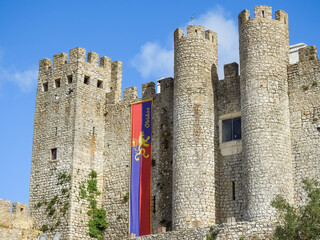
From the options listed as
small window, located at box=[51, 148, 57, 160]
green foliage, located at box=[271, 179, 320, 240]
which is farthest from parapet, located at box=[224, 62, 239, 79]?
green foliage, located at box=[271, 179, 320, 240]

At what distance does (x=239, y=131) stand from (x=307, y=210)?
9.14 metres

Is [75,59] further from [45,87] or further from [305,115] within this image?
[305,115]

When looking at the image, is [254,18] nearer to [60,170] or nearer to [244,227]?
[244,227]

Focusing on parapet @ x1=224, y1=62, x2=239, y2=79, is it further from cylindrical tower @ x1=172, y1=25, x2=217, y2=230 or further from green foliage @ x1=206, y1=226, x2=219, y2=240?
green foliage @ x1=206, y1=226, x2=219, y2=240

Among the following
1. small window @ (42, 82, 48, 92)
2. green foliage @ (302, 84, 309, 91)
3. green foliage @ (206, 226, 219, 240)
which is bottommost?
green foliage @ (206, 226, 219, 240)

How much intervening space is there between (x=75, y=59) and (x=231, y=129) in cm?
899

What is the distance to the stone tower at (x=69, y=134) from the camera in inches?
1209

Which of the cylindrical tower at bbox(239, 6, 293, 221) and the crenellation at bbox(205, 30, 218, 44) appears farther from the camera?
the crenellation at bbox(205, 30, 218, 44)

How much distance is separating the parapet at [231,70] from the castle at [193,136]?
0.16 feet

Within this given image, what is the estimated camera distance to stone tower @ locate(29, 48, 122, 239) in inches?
1209

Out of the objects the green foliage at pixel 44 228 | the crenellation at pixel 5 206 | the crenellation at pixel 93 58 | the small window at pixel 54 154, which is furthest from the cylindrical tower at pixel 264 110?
the crenellation at pixel 5 206

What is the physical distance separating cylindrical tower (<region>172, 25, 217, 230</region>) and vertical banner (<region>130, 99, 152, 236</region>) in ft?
9.22

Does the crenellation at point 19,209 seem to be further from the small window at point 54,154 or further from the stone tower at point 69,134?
the small window at point 54,154

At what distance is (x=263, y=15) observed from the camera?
2808cm
